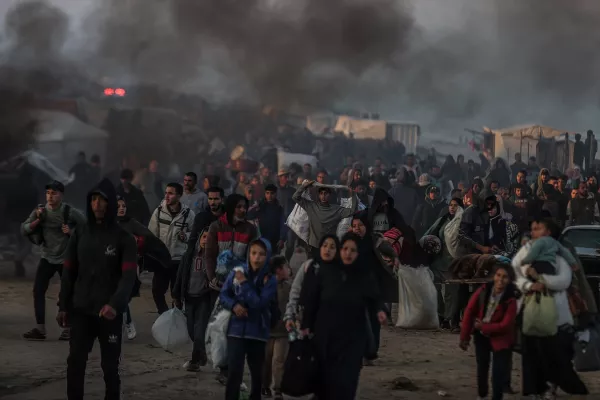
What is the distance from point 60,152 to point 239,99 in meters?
7.06

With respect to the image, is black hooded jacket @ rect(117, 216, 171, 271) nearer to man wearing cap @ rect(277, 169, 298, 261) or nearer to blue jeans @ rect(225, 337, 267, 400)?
blue jeans @ rect(225, 337, 267, 400)

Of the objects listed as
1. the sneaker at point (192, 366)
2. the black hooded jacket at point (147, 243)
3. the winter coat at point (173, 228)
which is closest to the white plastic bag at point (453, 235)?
the winter coat at point (173, 228)

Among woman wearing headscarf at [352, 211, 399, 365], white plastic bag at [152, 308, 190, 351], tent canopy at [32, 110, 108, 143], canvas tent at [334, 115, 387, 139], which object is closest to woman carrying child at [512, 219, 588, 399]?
woman wearing headscarf at [352, 211, 399, 365]

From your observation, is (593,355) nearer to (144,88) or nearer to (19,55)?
(19,55)

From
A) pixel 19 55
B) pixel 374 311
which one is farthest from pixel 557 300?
pixel 19 55

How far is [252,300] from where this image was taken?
23.3ft

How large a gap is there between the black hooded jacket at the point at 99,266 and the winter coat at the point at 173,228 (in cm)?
310

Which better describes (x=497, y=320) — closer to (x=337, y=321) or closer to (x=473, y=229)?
(x=337, y=321)

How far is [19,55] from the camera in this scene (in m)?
24.0

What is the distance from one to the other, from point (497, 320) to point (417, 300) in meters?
4.39

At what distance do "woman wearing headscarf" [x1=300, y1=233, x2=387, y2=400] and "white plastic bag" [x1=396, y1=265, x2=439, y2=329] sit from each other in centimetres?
517

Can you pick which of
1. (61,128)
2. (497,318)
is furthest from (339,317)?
(61,128)

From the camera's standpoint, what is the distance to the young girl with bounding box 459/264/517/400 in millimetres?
7605

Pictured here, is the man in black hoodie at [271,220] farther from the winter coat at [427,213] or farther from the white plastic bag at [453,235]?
the winter coat at [427,213]
